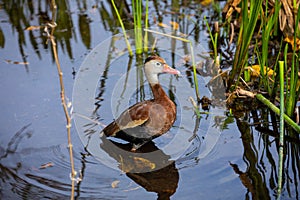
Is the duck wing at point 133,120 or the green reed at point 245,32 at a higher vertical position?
the green reed at point 245,32

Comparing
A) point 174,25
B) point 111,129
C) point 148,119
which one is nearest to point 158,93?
point 148,119

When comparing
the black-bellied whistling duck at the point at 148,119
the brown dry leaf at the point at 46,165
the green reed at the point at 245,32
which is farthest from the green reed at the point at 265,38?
the brown dry leaf at the point at 46,165

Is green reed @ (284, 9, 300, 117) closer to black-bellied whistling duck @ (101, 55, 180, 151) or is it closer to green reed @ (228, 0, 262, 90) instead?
green reed @ (228, 0, 262, 90)

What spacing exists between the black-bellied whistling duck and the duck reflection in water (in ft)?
0.28

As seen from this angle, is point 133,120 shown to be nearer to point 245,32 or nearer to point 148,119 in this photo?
point 148,119

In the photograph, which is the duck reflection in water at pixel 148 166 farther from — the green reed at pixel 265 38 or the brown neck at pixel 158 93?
the green reed at pixel 265 38

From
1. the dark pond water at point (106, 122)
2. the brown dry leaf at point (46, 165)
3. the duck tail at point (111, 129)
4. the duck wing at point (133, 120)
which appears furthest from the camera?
the duck tail at point (111, 129)

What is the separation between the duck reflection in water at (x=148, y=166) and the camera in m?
3.98

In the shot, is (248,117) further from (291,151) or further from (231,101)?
(291,151)

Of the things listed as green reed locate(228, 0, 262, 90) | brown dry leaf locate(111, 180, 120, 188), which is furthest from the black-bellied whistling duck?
green reed locate(228, 0, 262, 90)

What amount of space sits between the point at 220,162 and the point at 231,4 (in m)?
2.22

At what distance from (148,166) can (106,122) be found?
0.74 metres

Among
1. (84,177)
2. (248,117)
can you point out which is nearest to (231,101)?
(248,117)

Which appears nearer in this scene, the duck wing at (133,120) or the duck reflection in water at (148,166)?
the duck reflection in water at (148,166)
